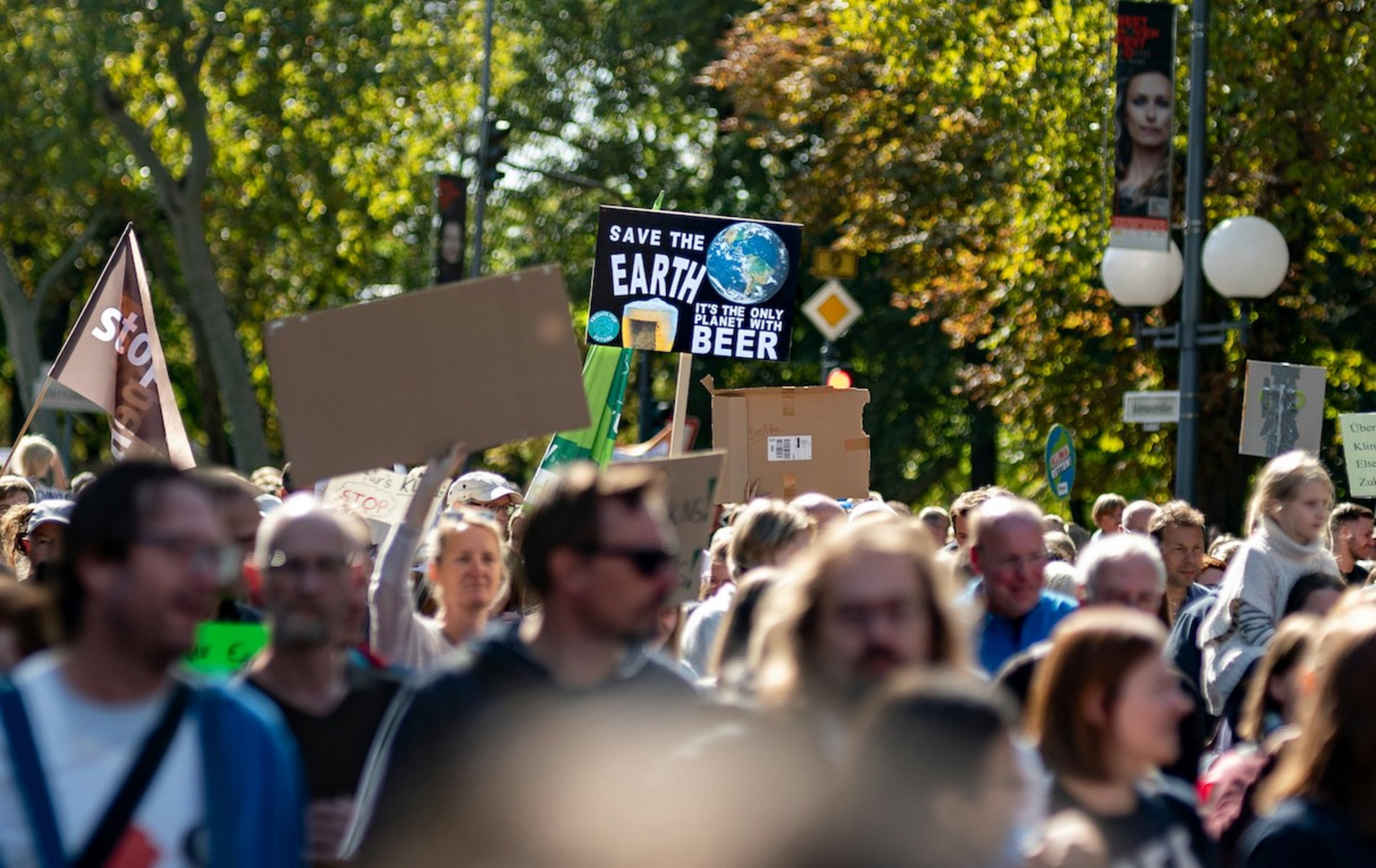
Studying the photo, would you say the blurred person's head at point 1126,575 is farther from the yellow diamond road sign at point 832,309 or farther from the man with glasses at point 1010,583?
the yellow diamond road sign at point 832,309

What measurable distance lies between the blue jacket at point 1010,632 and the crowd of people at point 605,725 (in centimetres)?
106

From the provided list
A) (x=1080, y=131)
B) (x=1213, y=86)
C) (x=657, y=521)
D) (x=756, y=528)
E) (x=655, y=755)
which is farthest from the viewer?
(x=1080, y=131)

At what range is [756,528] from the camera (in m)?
6.52

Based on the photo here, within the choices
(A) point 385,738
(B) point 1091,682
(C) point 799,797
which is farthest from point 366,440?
(C) point 799,797

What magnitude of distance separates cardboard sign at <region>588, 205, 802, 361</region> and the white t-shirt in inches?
252

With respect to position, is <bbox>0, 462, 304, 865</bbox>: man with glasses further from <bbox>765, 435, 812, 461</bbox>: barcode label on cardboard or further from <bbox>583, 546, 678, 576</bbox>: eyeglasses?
<bbox>765, 435, 812, 461</bbox>: barcode label on cardboard

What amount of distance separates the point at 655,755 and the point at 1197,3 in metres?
11.4

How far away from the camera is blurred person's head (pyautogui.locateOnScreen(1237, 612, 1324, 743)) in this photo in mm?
5207

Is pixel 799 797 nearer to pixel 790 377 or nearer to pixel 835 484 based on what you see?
pixel 835 484

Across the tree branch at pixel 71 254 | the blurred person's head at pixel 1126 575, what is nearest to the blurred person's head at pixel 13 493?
the blurred person's head at pixel 1126 575

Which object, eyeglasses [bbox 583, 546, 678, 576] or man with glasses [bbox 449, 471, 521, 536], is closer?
eyeglasses [bbox 583, 546, 678, 576]

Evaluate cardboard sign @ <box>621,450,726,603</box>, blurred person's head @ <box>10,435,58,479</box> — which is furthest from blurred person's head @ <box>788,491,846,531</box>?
blurred person's head @ <box>10,435,58,479</box>

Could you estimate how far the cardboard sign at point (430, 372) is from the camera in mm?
5762

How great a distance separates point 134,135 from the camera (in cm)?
2919
